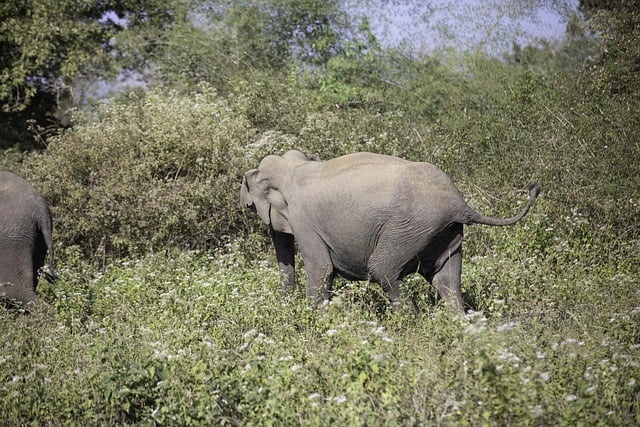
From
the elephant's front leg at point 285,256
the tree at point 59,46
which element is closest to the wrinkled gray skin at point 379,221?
the elephant's front leg at point 285,256

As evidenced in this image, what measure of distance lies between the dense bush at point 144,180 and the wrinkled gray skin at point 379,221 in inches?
155

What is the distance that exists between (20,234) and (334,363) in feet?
13.8

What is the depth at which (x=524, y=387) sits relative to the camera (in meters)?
4.39

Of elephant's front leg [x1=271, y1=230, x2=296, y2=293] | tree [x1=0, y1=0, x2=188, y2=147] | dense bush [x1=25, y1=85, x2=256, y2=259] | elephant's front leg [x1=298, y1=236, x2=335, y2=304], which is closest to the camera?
elephant's front leg [x1=298, y1=236, x2=335, y2=304]

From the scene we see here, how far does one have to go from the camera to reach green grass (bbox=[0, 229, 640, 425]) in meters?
4.49

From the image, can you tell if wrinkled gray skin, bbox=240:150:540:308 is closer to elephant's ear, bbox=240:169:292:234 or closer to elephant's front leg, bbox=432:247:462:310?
elephant's front leg, bbox=432:247:462:310

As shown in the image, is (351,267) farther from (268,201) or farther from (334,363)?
(334,363)

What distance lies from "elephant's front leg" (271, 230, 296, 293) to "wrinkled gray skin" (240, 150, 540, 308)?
62 cm

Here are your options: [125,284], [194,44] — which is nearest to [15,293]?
[125,284]

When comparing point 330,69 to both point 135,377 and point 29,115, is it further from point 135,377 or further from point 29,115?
point 135,377

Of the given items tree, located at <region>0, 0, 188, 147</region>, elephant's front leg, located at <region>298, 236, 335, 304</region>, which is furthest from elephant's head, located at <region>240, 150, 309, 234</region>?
tree, located at <region>0, 0, 188, 147</region>

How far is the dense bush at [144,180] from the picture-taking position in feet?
37.0

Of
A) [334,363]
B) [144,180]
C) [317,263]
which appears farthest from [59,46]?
[334,363]

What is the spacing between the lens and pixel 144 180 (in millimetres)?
11711
